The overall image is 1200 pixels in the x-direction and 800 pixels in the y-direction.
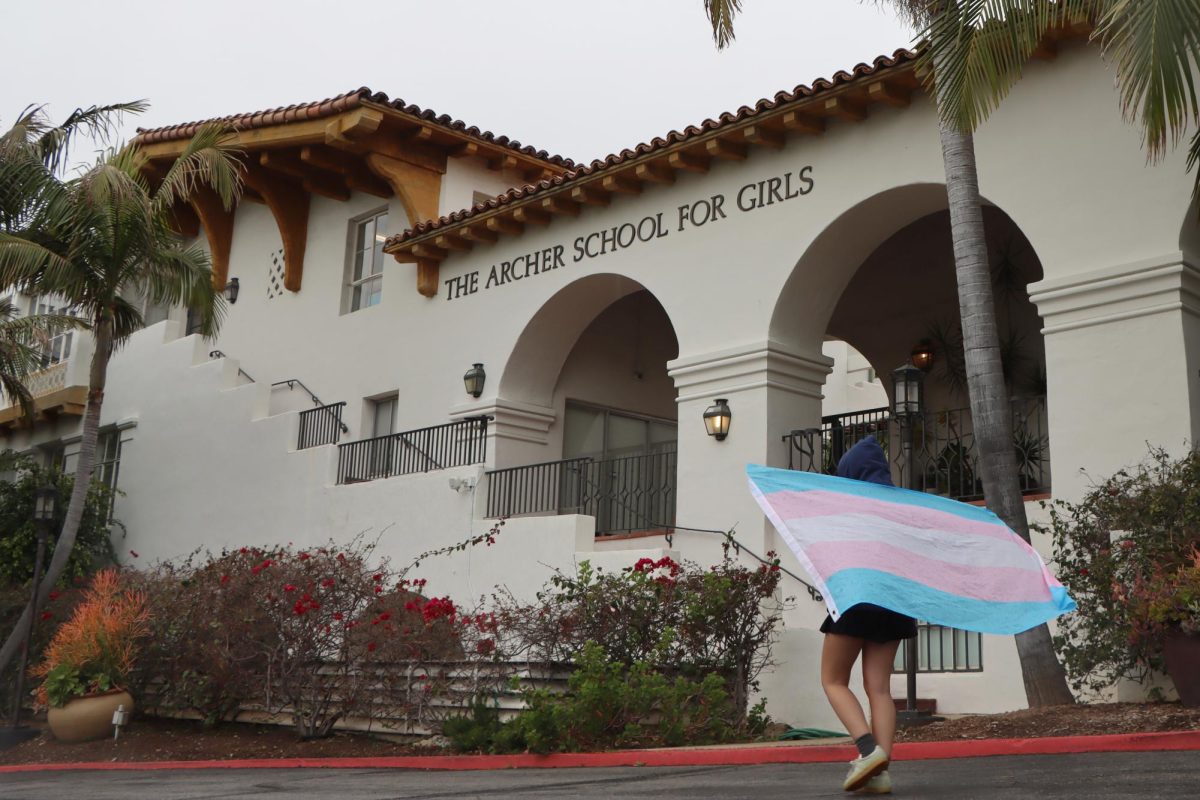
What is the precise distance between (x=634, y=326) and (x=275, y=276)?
658cm

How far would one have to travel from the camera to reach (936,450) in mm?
12656

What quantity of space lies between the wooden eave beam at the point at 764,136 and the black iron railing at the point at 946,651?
5.04 meters

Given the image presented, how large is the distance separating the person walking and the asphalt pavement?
19 centimetres

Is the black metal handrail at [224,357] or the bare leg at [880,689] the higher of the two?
the black metal handrail at [224,357]

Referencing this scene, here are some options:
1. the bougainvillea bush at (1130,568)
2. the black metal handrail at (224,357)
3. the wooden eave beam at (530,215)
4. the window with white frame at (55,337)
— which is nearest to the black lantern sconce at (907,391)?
the bougainvillea bush at (1130,568)

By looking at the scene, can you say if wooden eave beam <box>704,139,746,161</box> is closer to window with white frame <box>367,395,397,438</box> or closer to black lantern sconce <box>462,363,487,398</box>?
black lantern sconce <box>462,363,487,398</box>

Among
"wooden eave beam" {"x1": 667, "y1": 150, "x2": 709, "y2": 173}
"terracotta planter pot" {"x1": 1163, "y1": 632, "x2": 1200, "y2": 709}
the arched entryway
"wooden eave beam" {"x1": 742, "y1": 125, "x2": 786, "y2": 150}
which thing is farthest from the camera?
the arched entryway

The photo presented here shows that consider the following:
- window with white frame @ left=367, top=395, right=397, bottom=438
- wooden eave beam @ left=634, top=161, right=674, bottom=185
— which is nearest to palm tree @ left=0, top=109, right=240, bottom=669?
window with white frame @ left=367, top=395, right=397, bottom=438

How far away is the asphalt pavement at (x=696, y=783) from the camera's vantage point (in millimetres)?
5344

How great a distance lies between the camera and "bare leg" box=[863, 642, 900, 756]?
17.8 ft

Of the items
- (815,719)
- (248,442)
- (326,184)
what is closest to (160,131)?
(326,184)

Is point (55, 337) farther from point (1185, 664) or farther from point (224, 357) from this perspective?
point (1185, 664)

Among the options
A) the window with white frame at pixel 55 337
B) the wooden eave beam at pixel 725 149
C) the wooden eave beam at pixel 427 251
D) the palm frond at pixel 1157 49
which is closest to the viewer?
the palm frond at pixel 1157 49

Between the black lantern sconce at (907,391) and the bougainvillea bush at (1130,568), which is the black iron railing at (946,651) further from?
the black lantern sconce at (907,391)
